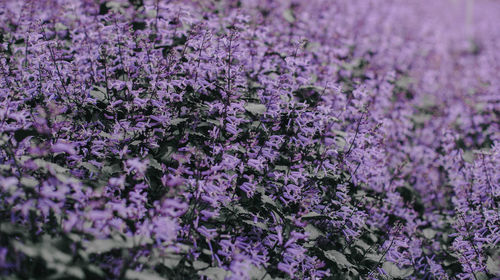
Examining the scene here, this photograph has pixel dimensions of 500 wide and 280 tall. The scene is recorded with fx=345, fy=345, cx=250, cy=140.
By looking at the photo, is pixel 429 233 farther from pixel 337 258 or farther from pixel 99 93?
pixel 99 93

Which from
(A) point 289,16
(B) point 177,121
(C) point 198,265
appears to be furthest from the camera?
(A) point 289,16

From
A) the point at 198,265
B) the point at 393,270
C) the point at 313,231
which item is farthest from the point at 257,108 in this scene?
the point at 393,270

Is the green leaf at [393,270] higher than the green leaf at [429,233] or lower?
higher

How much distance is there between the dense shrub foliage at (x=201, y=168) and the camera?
8.87ft

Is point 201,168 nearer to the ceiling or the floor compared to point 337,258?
nearer to the ceiling

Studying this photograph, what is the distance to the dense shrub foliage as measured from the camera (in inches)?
106

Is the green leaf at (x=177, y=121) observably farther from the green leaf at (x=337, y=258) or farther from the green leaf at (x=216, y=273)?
the green leaf at (x=337, y=258)

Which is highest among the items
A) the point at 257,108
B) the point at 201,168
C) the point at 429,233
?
the point at 257,108

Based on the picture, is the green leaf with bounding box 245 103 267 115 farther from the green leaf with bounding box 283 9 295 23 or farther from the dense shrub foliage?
the green leaf with bounding box 283 9 295 23

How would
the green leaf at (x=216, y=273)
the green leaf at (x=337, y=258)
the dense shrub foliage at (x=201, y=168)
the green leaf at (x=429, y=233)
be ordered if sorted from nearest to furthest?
the dense shrub foliage at (x=201, y=168) → the green leaf at (x=216, y=273) → the green leaf at (x=337, y=258) → the green leaf at (x=429, y=233)

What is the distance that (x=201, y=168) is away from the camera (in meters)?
3.64

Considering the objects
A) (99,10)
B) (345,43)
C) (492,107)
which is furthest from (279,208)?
(492,107)

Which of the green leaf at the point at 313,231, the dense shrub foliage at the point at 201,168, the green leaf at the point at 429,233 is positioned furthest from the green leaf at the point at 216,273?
the green leaf at the point at 429,233

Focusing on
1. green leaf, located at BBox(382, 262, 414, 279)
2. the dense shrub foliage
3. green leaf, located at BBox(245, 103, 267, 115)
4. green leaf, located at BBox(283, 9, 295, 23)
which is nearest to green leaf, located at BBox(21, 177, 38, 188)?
the dense shrub foliage
